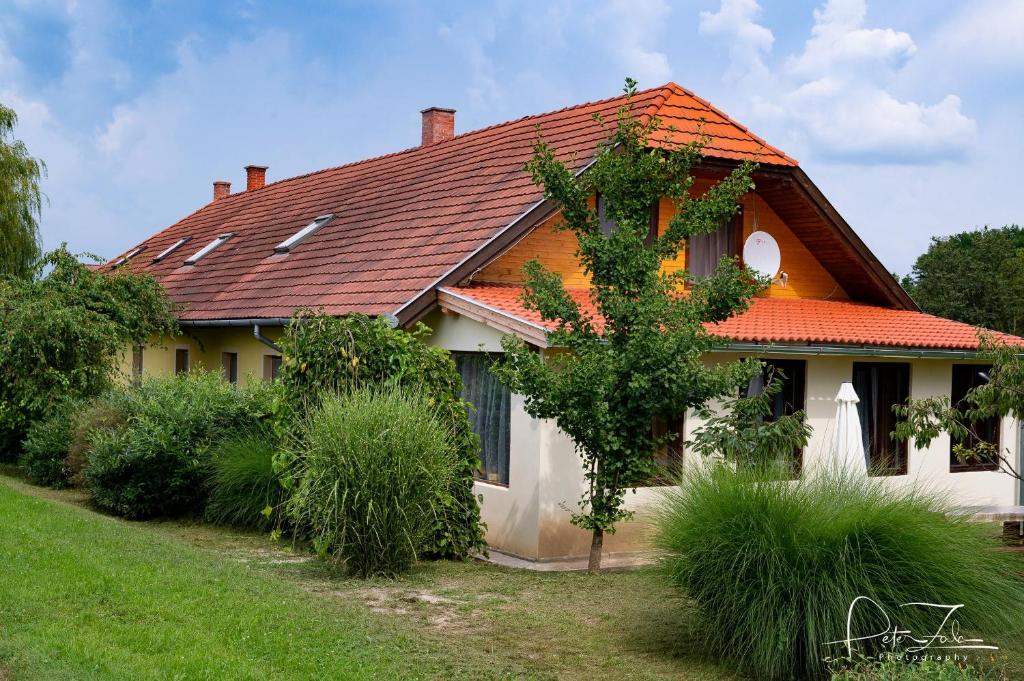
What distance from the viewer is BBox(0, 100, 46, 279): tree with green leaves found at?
2880 cm

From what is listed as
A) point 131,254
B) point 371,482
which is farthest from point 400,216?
point 131,254

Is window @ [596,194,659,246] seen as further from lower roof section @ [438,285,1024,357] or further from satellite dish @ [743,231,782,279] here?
→ satellite dish @ [743,231,782,279]

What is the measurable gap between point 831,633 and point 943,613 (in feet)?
2.25

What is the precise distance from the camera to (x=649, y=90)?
16.5m

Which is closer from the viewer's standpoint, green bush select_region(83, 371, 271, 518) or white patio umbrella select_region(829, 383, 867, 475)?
white patio umbrella select_region(829, 383, 867, 475)

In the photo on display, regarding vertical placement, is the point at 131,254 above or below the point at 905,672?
above

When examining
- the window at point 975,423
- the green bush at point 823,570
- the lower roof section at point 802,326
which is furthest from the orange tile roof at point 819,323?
the green bush at point 823,570

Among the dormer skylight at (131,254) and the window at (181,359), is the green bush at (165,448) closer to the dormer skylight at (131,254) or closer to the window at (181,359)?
the window at (181,359)

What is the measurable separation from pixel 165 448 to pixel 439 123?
458 inches

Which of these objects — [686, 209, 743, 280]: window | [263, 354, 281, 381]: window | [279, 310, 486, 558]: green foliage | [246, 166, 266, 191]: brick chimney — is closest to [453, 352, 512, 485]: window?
[279, 310, 486, 558]: green foliage

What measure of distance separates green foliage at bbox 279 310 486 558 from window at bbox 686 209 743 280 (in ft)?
17.7

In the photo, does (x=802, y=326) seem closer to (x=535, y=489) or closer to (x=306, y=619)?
(x=535, y=489)

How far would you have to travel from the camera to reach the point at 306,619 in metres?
8.15

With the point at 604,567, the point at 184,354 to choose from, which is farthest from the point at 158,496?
the point at 184,354
